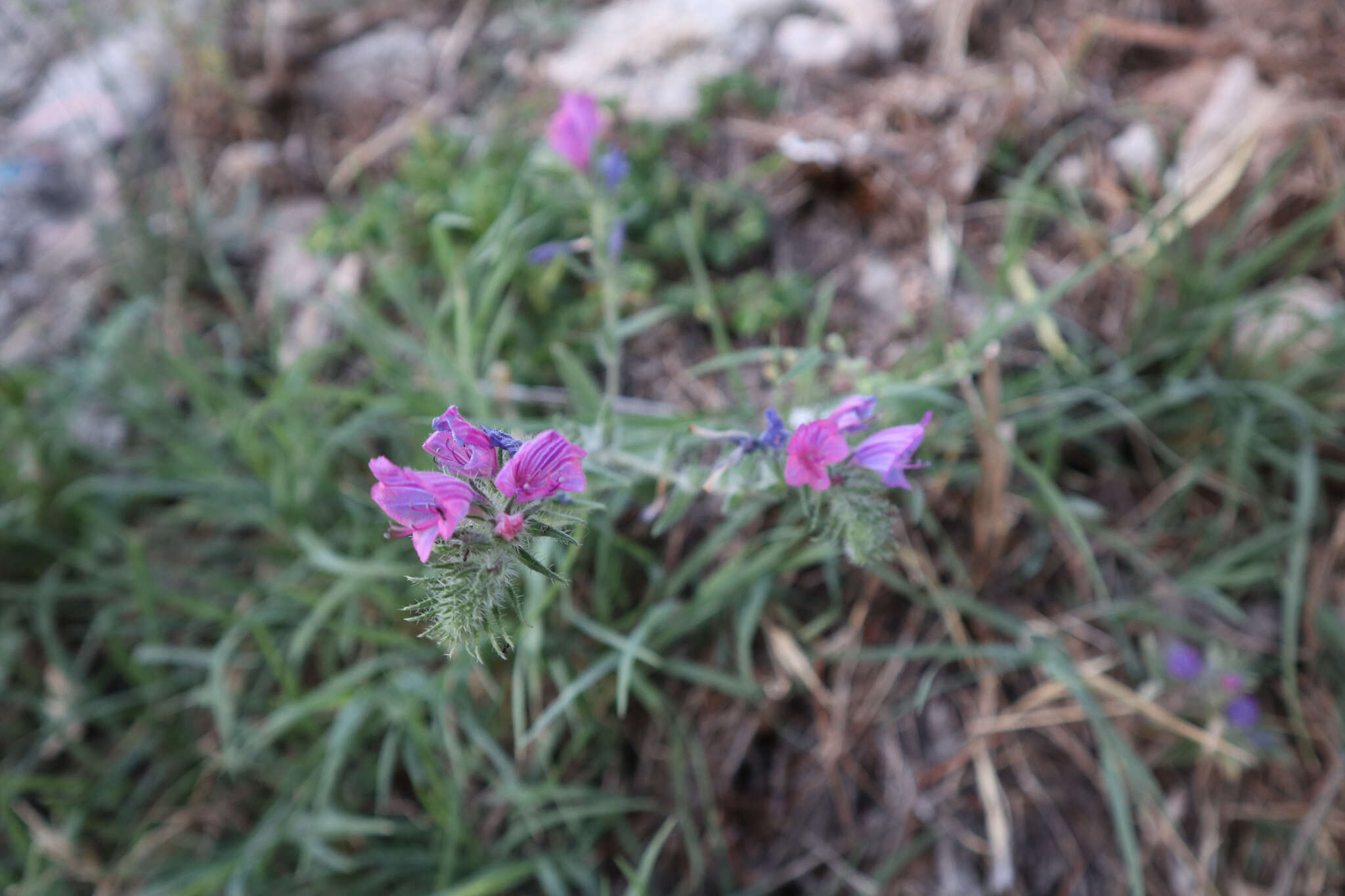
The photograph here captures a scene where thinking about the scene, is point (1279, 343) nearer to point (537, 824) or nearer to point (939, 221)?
point (939, 221)

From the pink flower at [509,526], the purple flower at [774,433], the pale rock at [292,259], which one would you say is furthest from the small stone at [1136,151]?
the pale rock at [292,259]

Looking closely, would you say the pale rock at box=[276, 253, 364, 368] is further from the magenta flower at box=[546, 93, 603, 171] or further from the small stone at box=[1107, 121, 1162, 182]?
the small stone at box=[1107, 121, 1162, 182]

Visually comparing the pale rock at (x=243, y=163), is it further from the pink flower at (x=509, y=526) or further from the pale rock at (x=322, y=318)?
the pink flower at (x=509, y=526)

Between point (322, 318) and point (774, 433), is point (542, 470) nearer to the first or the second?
point (774, 433)

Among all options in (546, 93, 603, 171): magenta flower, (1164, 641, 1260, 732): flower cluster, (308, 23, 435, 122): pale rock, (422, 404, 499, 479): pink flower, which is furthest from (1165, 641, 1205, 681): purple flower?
(308, 23, 435, 122): pale rock

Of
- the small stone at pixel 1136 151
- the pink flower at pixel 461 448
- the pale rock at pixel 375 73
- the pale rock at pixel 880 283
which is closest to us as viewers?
the pink flower at pixel 461 448

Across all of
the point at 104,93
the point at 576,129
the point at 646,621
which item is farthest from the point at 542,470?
the point at 104,93

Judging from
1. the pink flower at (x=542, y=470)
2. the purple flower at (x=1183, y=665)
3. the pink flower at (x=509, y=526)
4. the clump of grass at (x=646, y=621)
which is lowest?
the purple flower at (x=1183, y=665)
